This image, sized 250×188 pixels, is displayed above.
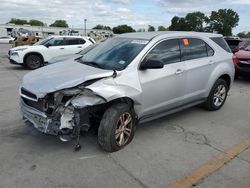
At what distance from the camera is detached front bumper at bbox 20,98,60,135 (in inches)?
153

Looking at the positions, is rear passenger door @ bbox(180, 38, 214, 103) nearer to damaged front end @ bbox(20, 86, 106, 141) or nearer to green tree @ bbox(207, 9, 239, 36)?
damaged front end @ bbox(20, 86, 106, 141)

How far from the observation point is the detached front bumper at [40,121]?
388 cm

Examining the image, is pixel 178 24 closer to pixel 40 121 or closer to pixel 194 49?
pixel 194 49

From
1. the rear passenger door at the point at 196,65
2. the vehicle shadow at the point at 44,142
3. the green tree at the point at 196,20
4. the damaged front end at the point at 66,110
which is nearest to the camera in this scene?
the damaged front end at the point at 66,110

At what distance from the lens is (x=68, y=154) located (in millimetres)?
4148

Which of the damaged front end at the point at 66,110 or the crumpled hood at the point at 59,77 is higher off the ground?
the crumpled hood at the point at 59,77

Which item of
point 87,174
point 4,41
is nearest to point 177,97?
point 87,174

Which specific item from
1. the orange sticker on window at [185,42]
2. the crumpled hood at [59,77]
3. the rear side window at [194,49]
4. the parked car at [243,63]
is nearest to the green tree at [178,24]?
the parked car at [243,63]

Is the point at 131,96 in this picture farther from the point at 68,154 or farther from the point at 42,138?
the point at 42,138

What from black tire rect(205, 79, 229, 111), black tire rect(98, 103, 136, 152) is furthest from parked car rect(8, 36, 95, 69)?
black tire rect(98, 103, 136, 152)

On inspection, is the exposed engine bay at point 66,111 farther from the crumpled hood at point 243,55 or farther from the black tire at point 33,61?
the black tire at point 33,61

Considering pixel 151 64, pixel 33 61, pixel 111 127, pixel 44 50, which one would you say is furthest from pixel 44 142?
pixel 44 50

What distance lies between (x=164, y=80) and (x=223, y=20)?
9606 centimetres

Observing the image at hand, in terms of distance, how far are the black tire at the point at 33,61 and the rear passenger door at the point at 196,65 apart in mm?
9440
